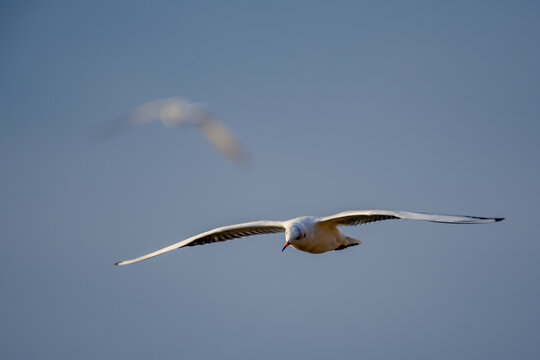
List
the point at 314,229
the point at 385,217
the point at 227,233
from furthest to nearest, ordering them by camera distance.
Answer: the point at 227,233 → the point at 314,229 → the point at 385,217

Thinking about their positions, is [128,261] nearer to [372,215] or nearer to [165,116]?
[165,116]

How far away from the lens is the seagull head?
12547 millimetres

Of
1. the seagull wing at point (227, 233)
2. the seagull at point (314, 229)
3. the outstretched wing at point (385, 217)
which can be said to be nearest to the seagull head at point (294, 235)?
the seagull at point (314, 229)

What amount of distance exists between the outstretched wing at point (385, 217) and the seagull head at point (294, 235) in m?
0.40

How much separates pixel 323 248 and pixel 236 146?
2.96m

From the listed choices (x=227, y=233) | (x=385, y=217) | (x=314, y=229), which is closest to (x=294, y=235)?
(x=314, y=229)

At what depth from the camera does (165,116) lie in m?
12.6

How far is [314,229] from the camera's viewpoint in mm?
12945

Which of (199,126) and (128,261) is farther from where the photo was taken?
(128,261)

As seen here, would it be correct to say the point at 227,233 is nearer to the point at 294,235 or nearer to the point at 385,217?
the point at 294,235

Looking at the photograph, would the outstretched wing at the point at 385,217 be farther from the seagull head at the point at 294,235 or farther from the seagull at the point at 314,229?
the seagull head at the point at 294,235

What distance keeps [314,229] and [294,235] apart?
1.65 ft

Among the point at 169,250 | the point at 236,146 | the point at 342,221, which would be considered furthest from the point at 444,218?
the point at 169,250

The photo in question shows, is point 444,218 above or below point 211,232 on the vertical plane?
below
